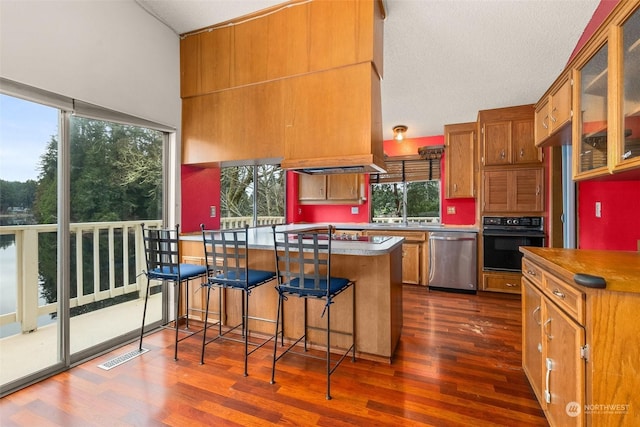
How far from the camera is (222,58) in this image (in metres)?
3.00

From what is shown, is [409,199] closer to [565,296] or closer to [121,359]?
[565,296]

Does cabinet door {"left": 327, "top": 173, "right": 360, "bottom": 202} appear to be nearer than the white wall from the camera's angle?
No

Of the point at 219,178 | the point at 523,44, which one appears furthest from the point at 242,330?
the point at 523,44

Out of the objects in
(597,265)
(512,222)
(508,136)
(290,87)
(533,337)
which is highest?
(290,87)

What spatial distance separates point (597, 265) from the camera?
1.32 m

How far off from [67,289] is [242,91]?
225cm

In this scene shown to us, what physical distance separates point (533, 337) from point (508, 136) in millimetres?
3069

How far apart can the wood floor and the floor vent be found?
0.07m

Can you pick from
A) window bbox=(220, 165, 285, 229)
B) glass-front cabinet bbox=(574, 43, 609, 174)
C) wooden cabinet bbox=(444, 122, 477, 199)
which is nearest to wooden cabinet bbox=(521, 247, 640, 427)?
glass-front cabinet bbox=(574, 43, 609, 174)

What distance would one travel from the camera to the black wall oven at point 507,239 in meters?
3.82

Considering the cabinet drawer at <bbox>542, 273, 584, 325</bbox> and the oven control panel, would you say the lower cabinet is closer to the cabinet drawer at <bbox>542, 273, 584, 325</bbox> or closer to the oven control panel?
the oven control panel

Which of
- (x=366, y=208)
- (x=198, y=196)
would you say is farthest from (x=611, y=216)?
(x=198, y=196)

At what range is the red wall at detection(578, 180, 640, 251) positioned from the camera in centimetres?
189

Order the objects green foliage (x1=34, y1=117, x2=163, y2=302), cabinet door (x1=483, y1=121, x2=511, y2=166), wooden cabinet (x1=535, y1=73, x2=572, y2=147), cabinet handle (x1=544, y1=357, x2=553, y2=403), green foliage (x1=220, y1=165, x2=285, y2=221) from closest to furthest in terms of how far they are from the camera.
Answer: cabinet handle (x1=544, y1=357, x2=553, y2=403), wooden cabinet (x1=535, y1=73, x2=572, y2=147), green foliage (x1=34, y1=117, x2=163, y2=302), cabinet door (x1=483, y1=121, x2=511, y2=166), green foliage (x1=220, y1=165, x2=285, y2=221)
